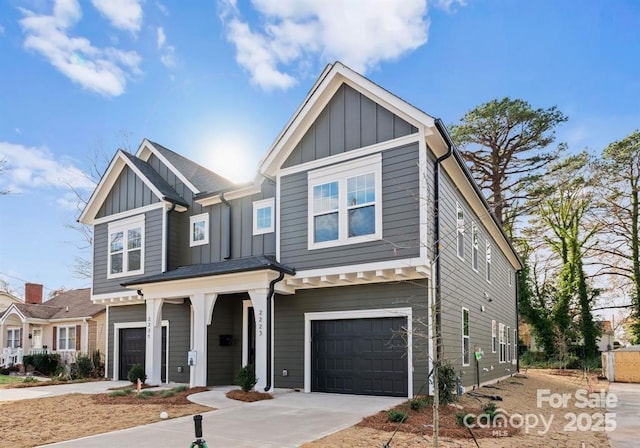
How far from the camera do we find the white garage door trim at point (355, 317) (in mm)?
11086

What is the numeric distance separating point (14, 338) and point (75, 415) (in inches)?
887

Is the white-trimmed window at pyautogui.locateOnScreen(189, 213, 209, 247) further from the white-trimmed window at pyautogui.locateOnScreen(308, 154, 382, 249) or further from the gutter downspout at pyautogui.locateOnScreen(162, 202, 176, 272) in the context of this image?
the white-trimmed window at pyautogui.locateOnScreen(308, 154, 382, 249)

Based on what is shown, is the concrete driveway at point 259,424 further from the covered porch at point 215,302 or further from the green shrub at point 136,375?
the green shrub at point 136,375

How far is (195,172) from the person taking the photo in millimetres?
17984

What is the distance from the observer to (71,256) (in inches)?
1171

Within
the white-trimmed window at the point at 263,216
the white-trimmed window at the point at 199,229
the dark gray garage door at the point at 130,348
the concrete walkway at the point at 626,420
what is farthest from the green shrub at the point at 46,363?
the concrete walkway at the point at 626,420

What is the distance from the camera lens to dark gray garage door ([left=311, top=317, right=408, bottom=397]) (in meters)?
11.5

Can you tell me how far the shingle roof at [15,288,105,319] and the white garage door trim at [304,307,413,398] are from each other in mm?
15310

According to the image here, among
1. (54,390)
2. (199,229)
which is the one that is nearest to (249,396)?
(199,229)

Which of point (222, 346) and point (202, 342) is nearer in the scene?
point (202, 342)

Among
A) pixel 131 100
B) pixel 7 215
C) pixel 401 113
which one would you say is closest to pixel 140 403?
pixel 401 113

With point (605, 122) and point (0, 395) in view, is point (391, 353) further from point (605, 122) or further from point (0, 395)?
point (605, 122)

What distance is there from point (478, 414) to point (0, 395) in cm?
1190

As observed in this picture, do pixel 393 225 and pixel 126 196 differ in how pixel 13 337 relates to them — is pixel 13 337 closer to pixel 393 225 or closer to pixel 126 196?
pixel 126 196
